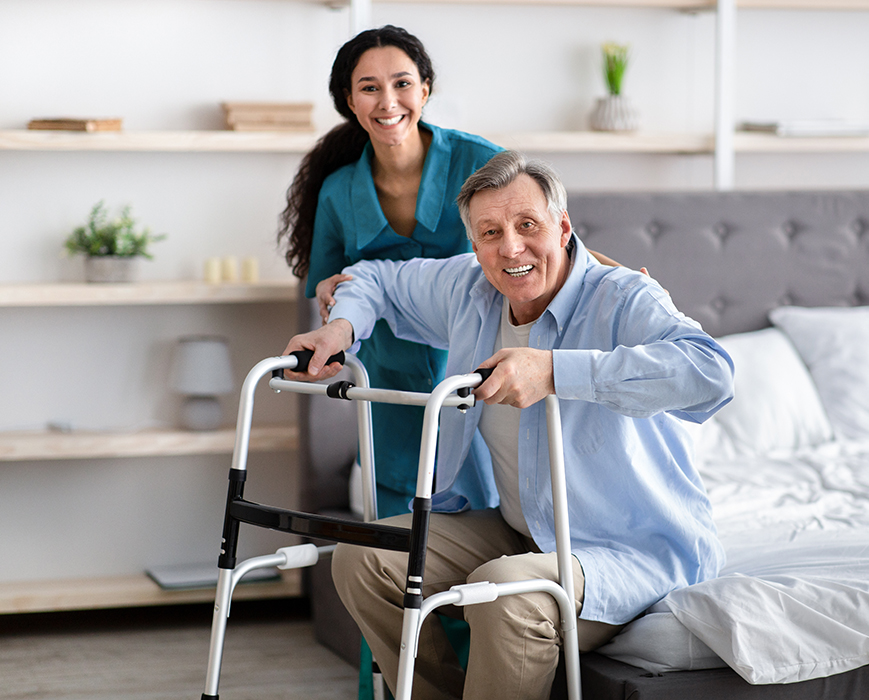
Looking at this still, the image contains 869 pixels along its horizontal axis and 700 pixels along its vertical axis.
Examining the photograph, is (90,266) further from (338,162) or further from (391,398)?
(391,398)

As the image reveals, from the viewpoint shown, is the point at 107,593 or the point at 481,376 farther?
the point at 107,593

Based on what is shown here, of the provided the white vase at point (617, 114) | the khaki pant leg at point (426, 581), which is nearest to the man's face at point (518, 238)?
the khaki pant leg at point (426, 581)

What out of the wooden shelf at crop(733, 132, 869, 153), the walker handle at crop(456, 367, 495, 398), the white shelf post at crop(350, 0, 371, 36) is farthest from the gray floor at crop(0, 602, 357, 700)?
the wooden shelf at crop(733, 132, 869, 153)

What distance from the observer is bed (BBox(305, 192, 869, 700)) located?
1.66 metres

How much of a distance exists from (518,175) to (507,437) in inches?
17.8

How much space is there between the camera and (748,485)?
259 centimetres

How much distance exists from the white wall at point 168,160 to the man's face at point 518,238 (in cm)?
157

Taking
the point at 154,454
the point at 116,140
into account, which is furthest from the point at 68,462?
the point at 116,140

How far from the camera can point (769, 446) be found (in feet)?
9.59

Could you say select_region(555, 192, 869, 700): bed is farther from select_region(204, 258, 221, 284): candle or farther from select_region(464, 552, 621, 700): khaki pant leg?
select_region(204, 258, 221, 284): candle

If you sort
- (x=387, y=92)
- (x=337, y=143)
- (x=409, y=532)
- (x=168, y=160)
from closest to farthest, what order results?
1. (x=409, y=532)
2. (x=387, y=92)
3. (x=337, y=143)
4. (x=168, y=160)

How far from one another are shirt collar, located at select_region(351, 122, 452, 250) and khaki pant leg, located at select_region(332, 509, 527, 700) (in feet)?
2.05

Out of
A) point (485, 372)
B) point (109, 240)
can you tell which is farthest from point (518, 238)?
point (109, 240)

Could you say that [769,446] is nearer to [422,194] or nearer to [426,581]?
[422,194]
